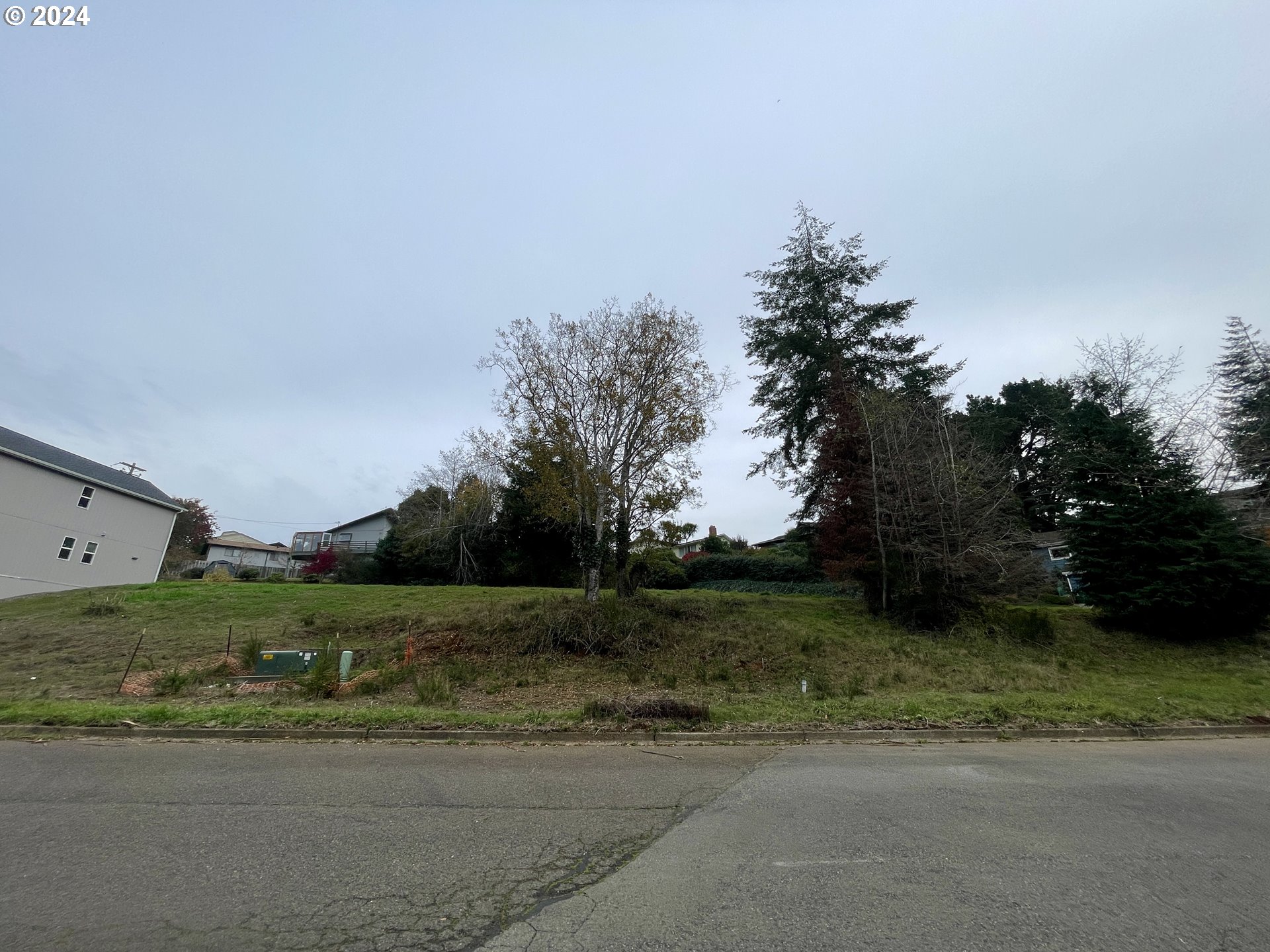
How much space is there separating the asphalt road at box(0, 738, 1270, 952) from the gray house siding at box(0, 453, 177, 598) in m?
28.5

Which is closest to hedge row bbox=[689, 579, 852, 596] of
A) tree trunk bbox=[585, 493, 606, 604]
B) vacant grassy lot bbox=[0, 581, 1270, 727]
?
vacant grassy lot bbox=[0, 581, 1270, 727]

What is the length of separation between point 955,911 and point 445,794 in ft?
14.2

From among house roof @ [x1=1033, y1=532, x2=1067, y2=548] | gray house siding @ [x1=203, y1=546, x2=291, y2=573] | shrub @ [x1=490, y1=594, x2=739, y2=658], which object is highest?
gray house siding @ [x1=203, y1=546, x2=291, y2=573]

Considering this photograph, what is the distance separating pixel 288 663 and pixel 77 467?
2863 centimetres

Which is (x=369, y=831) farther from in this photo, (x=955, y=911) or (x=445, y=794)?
(x=955, y=911)

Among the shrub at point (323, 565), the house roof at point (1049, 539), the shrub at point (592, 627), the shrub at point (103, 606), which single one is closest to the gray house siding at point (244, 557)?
the shrub at point (323, 565)

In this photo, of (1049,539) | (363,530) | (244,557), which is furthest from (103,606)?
(1049,539)

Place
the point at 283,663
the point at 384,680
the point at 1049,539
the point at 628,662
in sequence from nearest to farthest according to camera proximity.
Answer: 1. the point at 384,680
2. the point at 283,663
3. the point at 628,662
4. the point at 1049,539

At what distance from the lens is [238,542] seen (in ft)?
236

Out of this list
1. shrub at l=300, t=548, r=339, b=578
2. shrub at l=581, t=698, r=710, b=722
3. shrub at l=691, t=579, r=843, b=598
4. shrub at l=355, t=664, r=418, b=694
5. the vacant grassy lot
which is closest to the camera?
shrub at l=581, t=698, r=710, b=722

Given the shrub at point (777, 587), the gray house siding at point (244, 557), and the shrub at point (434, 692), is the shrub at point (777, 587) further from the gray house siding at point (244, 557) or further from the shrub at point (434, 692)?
the gray house siding at point (244, 557)

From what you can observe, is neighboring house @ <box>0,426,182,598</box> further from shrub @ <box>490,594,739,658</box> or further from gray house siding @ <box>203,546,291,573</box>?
gray house siding @ <box>203,546,291,573</box>

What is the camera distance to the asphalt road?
3.41 m

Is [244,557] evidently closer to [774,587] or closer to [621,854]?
[774,587]
